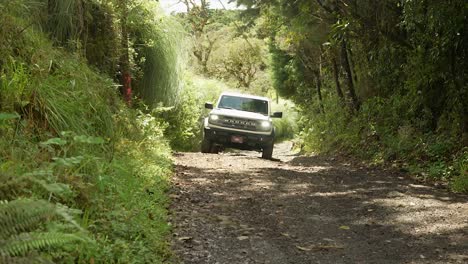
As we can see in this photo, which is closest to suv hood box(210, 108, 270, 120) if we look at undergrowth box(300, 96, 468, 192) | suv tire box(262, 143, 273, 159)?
suv tire box(262, 143, 273, 159)

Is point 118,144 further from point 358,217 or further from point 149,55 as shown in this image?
point 149,55

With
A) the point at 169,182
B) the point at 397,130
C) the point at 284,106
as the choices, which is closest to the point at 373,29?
the point at 397,130

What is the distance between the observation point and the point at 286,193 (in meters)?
7.96

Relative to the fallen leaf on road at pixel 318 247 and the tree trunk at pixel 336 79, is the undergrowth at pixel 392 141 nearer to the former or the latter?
the tree trunk at pixel 336 79

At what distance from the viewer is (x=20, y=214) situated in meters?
2.95

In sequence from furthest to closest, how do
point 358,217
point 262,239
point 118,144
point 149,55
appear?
1. point 149,55
2. point 118,144
3. point 358,217
4. point 262,239

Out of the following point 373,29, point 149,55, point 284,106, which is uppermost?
point 373,29

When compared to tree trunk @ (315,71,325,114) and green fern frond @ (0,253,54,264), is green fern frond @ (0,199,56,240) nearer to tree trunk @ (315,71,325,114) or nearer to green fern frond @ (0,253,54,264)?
green fern frond @ (0,253,54,264)

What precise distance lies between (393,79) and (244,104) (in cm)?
421

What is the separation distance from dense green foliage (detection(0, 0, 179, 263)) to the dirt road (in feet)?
1.46

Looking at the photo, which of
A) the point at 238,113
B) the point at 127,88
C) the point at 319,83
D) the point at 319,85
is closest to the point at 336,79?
the point at 319,85

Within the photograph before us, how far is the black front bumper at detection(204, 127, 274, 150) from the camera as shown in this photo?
14.6 metres

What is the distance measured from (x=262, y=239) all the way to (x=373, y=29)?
10.0 m

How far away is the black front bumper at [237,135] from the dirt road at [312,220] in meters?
4.87
